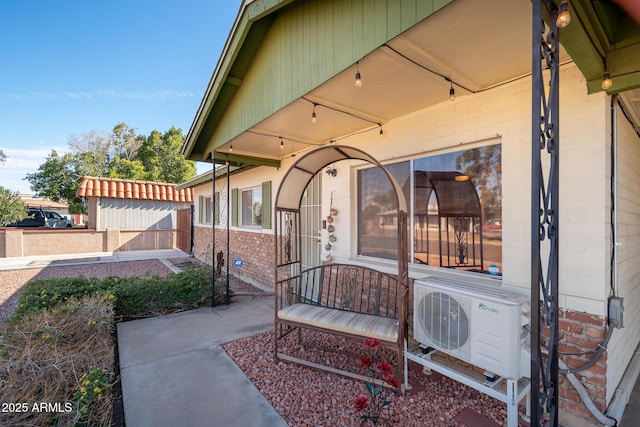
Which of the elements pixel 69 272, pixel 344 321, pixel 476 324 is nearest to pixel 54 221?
pixel 69 272

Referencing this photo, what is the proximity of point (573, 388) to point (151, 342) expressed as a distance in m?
4.48

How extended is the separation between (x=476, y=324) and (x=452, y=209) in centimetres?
139

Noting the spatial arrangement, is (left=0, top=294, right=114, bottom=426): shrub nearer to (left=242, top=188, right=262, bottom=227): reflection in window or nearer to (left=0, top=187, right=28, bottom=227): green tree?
(left=242, top=188, right=262, bottom=227): reflection in window

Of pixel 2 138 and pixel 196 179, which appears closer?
pixel 196 179

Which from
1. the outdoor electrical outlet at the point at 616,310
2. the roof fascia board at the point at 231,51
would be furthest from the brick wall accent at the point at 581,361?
the roof fascia board at the point at 231,51

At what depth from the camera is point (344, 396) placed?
8.70 feet

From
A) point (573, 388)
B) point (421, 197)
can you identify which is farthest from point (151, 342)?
point (573, 388)

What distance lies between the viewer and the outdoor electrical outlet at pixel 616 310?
87.2 inches

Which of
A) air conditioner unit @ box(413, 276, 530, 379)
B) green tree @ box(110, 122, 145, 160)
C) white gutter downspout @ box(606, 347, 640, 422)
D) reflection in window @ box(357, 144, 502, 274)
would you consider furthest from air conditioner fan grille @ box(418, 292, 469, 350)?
green tree @ box(110, 122, 145, 160)

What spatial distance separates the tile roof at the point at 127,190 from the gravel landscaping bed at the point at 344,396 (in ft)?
43.3

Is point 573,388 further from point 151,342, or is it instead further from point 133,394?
point 151,342

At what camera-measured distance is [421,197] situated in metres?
3.64

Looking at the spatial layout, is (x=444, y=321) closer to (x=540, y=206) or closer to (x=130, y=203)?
(x=540, y=206)

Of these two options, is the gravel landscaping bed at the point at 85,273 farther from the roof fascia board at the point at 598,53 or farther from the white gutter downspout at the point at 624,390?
the roof fascia board at the point at 598,53
